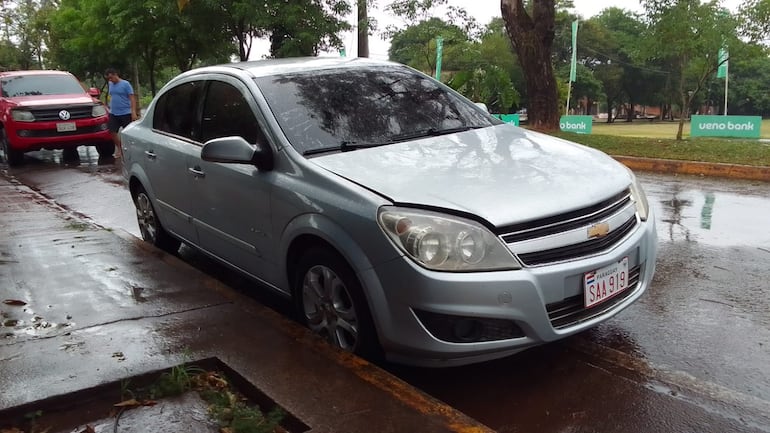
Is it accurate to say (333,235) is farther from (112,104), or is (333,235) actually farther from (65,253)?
(112,104)

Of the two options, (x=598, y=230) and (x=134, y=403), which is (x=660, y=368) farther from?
(x=134, y=403)

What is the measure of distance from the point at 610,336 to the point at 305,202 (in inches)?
74.6

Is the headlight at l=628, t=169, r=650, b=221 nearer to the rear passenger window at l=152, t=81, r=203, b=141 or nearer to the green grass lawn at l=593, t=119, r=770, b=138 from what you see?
the rear passenger window at l=152, t=81, r=203, b=141

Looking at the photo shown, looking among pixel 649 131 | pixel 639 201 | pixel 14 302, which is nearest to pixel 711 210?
pixel 639 201

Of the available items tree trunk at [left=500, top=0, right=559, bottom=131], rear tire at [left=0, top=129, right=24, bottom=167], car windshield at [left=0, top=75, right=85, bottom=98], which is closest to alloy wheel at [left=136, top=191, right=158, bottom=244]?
rear tire at [left=0, top=129, right=24, bottom=167]

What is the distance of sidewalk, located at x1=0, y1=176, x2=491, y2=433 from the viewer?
8.90ft

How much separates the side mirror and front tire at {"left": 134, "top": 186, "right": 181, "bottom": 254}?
2036 mm

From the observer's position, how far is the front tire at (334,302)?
10.3 feet

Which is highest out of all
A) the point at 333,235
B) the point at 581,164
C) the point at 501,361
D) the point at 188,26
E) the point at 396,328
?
the point at 188,26

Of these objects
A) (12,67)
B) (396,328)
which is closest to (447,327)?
(396,328)

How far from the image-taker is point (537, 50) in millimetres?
14953

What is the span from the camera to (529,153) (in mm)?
3680

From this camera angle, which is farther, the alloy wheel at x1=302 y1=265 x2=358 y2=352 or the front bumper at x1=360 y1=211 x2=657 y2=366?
the alloy wheel at x1=302 y1=265 x2=358 y2=352

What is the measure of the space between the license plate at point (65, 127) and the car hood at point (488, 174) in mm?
10507
